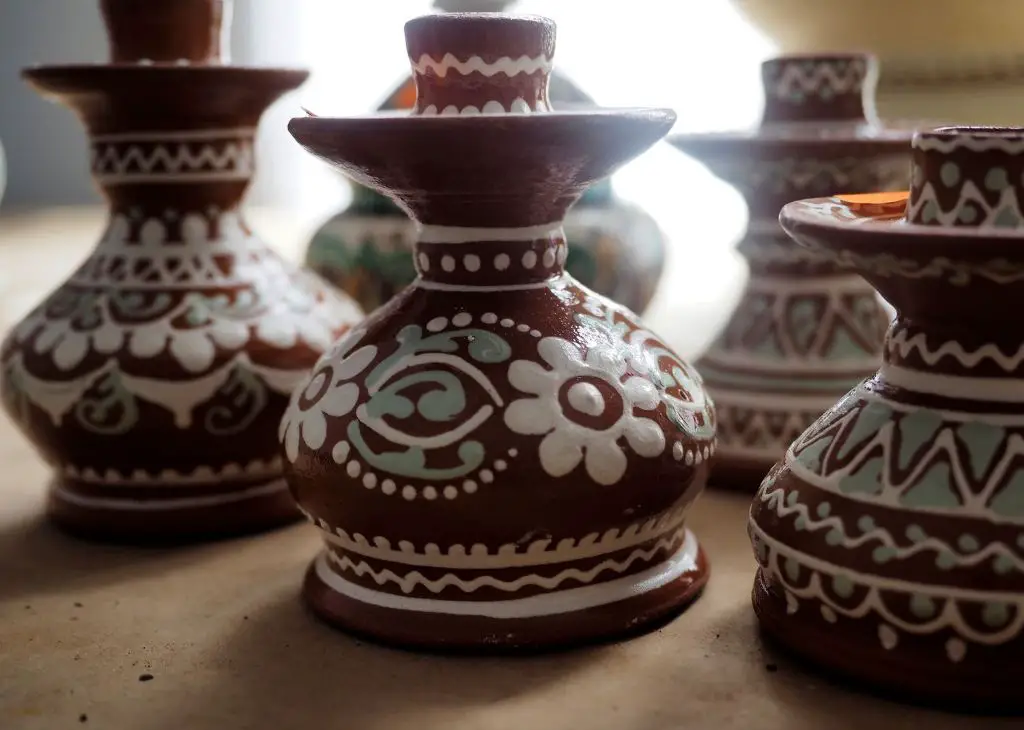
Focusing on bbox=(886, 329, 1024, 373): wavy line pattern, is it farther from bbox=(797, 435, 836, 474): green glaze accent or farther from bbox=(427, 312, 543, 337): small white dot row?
bbox=(427, 312, 543, 337): small white dot row

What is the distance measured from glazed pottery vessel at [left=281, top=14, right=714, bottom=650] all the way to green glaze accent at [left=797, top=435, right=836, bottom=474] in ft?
0.24

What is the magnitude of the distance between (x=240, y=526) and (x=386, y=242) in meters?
0.42

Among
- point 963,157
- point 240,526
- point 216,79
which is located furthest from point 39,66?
point 963,157

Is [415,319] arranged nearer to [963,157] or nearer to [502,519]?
[502,519]

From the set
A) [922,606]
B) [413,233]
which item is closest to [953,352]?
[922,606]

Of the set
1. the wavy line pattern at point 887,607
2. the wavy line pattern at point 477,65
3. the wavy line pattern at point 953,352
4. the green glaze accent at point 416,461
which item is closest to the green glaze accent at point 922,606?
the wavy line pattern at point 887,607

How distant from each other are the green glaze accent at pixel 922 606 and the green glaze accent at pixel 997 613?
21mm

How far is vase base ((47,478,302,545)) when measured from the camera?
2.81 ft

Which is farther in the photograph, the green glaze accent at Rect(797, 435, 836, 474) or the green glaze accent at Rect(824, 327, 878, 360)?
the green glaze accent at Rect(824, 327, 878, 360)

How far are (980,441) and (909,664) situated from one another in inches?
4.1

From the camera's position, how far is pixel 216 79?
0.87 meters

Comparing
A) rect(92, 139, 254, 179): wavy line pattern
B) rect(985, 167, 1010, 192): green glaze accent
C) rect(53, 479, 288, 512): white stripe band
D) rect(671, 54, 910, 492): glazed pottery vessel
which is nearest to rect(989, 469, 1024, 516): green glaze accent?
rect(985, 167, 1010, 192): green glaze accent

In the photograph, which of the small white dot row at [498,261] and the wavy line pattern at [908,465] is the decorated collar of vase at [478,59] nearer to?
the small white dot row at [498,261]

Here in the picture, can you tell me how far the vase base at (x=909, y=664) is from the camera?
573 mm
